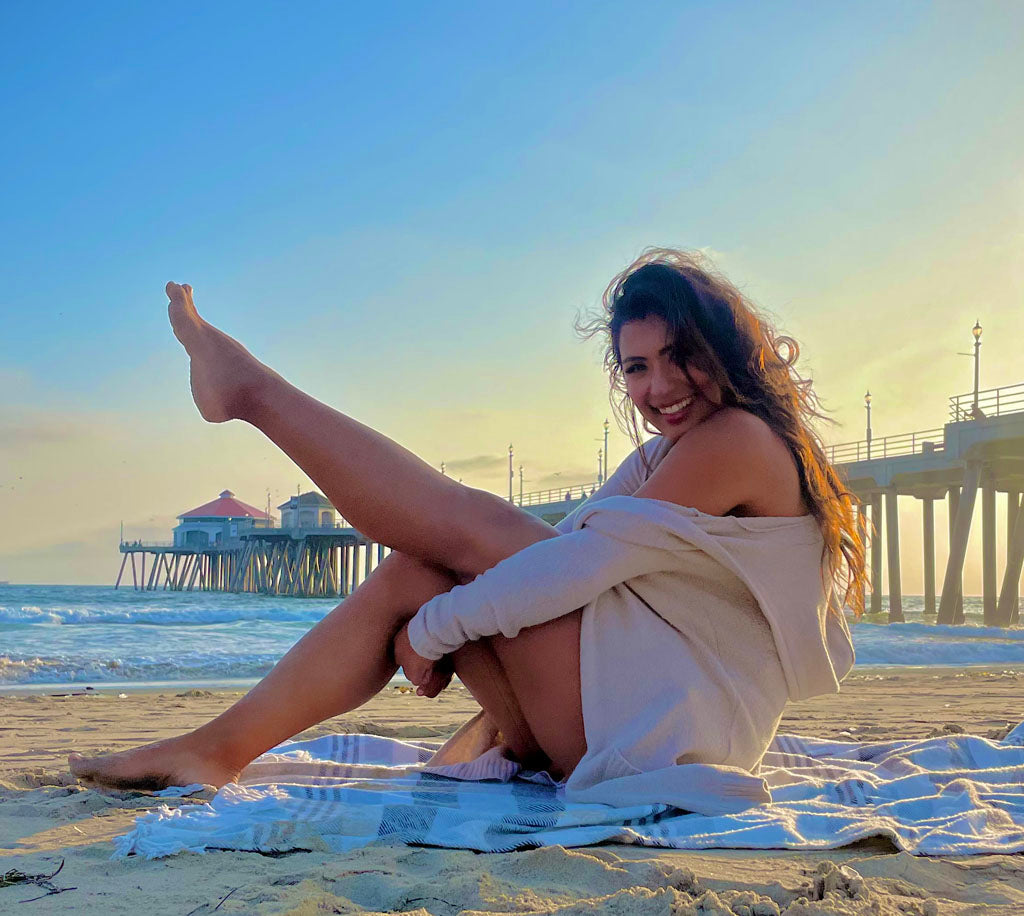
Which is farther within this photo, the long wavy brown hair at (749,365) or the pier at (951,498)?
the pier at (951,498)

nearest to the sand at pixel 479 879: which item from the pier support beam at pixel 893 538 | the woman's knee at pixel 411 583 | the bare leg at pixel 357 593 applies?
the bare leg at pixel 357 593

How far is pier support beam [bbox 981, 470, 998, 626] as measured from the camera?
1427cm

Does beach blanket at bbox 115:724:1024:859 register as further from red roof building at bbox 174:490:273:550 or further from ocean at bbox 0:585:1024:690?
red roof building at bbox 174:490:273:550

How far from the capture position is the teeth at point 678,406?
156 cm

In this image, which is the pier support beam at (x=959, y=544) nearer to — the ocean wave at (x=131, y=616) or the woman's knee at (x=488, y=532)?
the ocean wave at (x=131, y=616)

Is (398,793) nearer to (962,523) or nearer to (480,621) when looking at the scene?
(480,621)

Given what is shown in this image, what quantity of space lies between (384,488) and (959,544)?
43.4 feet

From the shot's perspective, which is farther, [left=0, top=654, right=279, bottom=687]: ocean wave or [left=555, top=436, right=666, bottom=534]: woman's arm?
[left=0, top=654, right=279, bottom=687]: ocean wave

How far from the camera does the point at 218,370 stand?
5.26 feet

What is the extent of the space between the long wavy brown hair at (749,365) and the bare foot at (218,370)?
2.08 feet

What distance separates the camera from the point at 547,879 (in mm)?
1091

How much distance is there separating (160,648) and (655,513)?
23.8ft

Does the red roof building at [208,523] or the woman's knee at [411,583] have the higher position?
the red roof building at [208,523]

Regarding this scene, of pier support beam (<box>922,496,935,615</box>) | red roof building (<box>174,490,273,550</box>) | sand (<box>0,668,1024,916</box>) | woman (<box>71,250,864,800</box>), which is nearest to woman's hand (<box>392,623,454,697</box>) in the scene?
woman (<box>71,250,864,800</box>)
